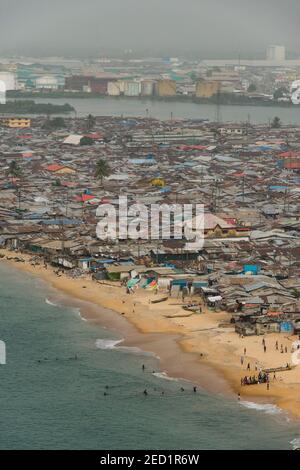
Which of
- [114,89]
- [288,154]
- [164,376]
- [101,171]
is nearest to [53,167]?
[101,171]

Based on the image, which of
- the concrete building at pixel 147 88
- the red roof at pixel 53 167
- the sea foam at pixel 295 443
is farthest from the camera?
the concrete building at pixel 147 88

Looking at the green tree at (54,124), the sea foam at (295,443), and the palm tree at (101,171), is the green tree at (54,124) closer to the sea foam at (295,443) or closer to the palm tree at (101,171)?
the palm tree at (101,171)

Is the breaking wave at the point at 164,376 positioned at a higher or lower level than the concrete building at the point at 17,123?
higher

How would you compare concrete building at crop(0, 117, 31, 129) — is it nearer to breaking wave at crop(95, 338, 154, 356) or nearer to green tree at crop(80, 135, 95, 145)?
green tree at crop(80, 135, 95, 145)

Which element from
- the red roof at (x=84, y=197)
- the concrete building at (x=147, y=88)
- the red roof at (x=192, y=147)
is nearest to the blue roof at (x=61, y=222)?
the red roof at (x=84, y=197)

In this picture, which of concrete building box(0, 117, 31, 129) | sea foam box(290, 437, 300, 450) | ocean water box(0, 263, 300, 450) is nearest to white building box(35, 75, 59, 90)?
concrete building box(0, 117, 31, 129)

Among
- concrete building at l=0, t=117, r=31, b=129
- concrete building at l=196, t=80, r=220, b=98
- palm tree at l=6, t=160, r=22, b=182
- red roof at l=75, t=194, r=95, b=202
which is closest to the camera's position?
red roof at l=75, t=194, r=95, b=202
